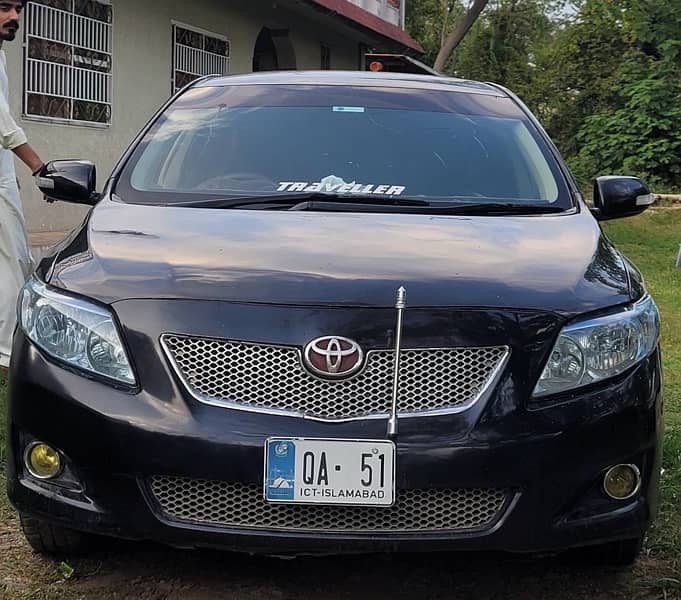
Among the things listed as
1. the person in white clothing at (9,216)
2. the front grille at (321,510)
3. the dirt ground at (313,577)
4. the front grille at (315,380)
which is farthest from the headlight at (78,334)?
the person in white clothing at (9,216)

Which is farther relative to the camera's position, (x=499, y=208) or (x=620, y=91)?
(x=620, y=91)

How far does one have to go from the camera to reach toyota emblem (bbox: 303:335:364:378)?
2520 millimetres

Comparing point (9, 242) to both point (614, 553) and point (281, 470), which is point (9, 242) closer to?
point (281, 470)

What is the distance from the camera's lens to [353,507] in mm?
2523

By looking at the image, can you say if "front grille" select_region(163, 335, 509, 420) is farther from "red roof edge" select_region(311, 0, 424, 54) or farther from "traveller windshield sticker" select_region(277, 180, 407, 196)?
"red roof edge" select_region(311, 0, 424, 54)

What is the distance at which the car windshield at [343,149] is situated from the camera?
357 cm

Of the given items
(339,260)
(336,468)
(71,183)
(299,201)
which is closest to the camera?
(336,468)

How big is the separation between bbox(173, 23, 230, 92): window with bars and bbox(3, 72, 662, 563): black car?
33.1ft

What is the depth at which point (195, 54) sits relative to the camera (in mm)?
13172

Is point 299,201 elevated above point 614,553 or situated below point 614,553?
above

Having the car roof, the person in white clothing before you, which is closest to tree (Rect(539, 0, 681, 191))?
the car roof

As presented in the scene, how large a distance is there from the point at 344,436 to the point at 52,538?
41.2 inches

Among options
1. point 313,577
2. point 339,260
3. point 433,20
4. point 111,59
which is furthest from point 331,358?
point 433,20

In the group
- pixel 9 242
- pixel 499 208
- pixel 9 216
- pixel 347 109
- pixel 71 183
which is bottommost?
pixel 9 242
